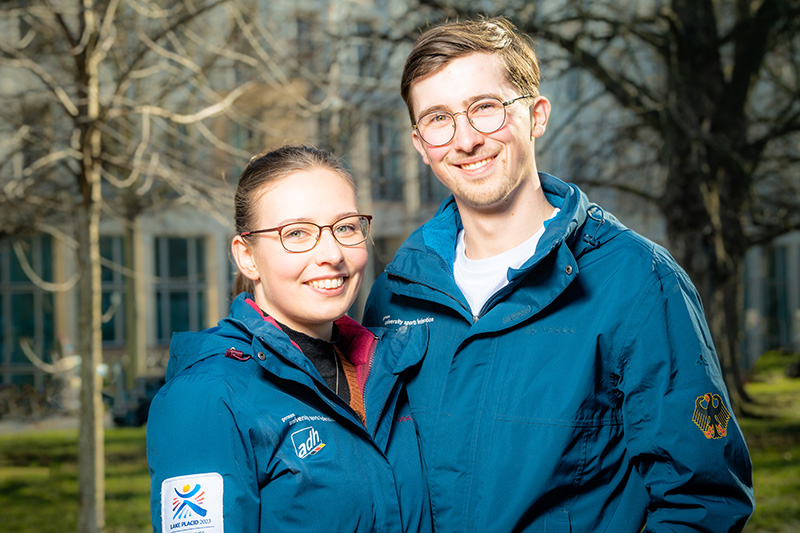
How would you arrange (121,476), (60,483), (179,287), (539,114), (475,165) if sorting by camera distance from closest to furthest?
(475,165) → (539,114) → (60,483) → (121,476) → (179,287)

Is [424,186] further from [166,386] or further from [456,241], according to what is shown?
[166,386]

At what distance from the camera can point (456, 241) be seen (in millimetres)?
2580

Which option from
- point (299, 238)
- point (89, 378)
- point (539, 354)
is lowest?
point (89, 378)

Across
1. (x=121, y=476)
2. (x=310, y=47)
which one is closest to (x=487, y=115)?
(x=310, y=47)

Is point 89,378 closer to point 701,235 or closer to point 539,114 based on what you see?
point 539,114

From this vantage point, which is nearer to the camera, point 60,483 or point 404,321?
point 404,321

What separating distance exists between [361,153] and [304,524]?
291 inches

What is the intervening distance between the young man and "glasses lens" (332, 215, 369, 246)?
0.91 feet

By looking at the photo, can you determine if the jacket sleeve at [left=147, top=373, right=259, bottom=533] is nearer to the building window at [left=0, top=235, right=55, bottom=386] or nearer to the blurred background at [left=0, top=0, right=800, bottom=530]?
the blurred background at [left=0, top=0, right=800, bottom=530]

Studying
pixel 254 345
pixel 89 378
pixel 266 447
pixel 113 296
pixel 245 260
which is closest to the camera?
pixel 266 447

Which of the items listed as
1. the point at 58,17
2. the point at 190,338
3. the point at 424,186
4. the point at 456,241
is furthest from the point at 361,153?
the point at 190,338

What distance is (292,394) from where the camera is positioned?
6.45ft

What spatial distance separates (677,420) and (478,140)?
36.8 inches

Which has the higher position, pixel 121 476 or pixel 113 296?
pixel 113 296
